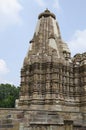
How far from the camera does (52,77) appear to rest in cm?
1922

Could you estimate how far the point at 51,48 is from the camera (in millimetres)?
20562

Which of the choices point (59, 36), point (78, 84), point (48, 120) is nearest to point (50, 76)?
point (78, 84)

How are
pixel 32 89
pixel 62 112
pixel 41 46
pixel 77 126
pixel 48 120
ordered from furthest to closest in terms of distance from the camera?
pixel 41 46 < pixel 32 89 < pixel 62 112 < pixel 77 126 < pixel 48 120

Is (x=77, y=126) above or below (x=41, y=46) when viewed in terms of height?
below

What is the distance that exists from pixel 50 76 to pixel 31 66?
1.93m

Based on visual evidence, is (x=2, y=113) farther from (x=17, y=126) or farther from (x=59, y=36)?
(x=59, y=36)

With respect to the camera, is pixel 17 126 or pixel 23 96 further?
pixel 23 96

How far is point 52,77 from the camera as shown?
63.1 ft

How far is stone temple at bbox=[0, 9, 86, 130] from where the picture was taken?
18688mm

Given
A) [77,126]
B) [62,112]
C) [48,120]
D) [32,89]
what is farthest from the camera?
[32,89]

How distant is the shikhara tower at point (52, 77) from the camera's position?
61.4 feet

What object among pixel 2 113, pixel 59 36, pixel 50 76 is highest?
pixel 59 36

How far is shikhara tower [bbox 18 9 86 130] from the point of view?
18719mm

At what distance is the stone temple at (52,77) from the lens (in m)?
18.7
